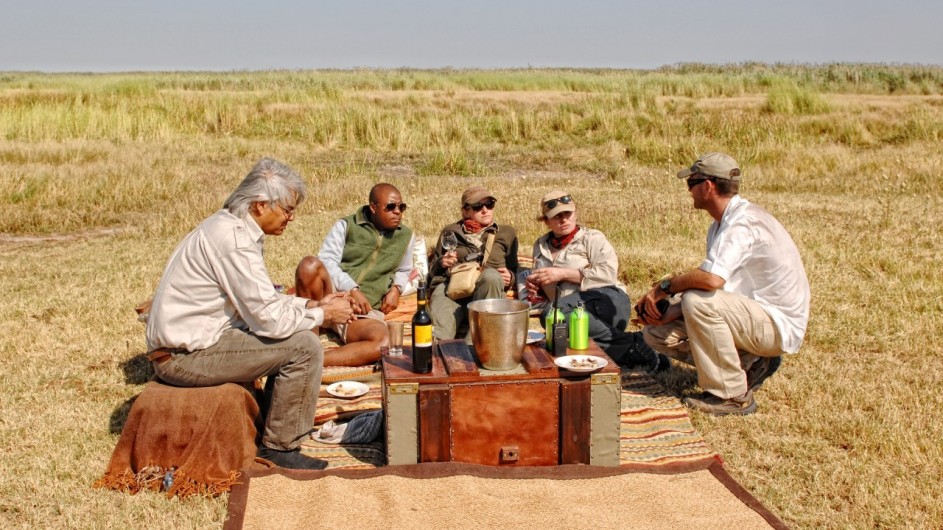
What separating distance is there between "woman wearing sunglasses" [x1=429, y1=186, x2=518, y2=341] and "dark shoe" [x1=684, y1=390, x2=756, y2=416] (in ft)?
6.05

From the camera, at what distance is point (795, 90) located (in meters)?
23.2

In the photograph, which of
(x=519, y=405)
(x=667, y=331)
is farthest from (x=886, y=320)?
(x=519, y=405)

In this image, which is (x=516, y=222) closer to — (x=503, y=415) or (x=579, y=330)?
(x=579, y=330)

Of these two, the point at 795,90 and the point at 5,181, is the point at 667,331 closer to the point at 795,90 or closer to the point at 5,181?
the point at 5,181

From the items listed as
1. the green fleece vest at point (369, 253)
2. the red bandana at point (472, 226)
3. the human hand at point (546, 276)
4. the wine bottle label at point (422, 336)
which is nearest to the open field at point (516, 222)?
the human hand at point (546, 276)

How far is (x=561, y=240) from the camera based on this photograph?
6.56 meters

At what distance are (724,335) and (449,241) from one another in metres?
2.32

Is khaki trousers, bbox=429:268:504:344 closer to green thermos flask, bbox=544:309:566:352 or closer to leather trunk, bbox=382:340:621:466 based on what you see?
green thermos flask, bbox=544:309:566:352

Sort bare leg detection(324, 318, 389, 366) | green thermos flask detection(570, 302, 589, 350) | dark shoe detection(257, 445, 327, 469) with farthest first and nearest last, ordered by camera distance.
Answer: bare leg detection(324, 318, 389, 366) < green thermos flask detection(570, 302, 589, 350) < dark shoe detection(257, 445, 327, 469)

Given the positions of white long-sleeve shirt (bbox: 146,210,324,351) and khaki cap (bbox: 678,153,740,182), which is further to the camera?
khaki cap (bbox: 678,153,740,182)

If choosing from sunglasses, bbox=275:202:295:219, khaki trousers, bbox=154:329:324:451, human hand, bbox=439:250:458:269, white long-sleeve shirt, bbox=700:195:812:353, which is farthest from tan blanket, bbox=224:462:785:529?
human hand, bbox=439:250:458:269

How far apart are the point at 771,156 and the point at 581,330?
1287cm

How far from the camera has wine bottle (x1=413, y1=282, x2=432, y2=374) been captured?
14.3ft

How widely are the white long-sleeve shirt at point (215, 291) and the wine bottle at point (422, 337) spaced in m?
0.63
